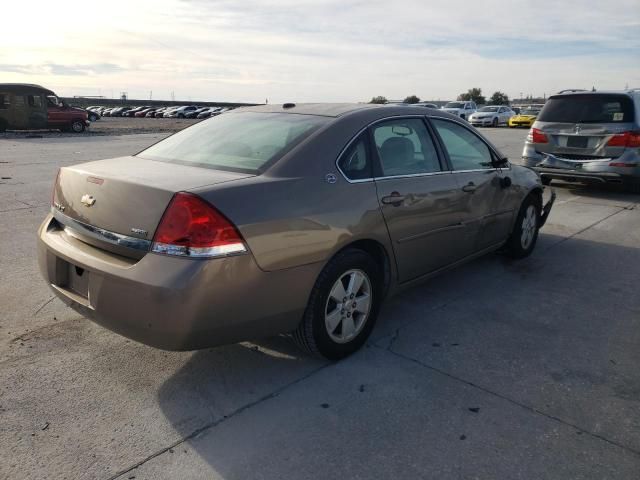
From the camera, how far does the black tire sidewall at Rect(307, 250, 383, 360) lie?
10.3 feet

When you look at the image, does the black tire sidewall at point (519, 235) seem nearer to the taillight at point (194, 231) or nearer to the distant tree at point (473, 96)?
the taillight at point (194, 231)

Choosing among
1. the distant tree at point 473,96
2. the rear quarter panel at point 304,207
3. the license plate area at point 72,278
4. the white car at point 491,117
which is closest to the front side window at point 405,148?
the rear quarter panel at point 304,207

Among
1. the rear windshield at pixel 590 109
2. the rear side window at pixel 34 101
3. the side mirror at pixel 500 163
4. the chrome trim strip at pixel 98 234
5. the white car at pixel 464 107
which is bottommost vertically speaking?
the chrome trim strip at pixel 98 234

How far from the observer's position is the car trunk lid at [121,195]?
108 inches

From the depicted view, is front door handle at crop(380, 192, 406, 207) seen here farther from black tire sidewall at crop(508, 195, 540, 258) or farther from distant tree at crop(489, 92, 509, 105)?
distant tree at crop(489, 92, 509, 105)

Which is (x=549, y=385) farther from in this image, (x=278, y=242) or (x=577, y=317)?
(x=278, y=242)

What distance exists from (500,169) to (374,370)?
8.34 ft

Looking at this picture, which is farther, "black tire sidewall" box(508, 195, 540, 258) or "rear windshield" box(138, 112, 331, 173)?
"black tire sidewall" box(508, 195, 540, 258)

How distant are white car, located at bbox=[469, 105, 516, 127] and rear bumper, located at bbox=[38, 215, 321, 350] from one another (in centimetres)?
3459

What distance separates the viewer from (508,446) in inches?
102

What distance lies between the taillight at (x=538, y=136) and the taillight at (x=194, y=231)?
7952 mm

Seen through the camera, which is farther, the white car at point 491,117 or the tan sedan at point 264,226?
the white car at point 491,117

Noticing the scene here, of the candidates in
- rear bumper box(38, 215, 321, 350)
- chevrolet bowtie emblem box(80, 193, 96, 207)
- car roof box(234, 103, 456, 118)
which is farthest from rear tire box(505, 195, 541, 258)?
chevrolet bowtie emblem box(80, 193, 96, 207)

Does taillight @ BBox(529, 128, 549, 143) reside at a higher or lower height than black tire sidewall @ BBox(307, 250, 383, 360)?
higher
